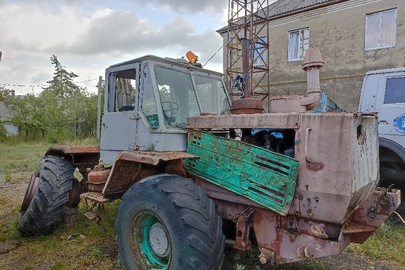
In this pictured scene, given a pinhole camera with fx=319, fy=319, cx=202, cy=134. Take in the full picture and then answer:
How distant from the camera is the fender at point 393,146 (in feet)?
16.7

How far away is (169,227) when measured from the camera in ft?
9.16

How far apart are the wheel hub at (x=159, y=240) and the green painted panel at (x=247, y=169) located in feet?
2.22

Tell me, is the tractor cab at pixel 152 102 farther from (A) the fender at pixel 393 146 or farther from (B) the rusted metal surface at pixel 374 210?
(A) the fender at pixel 393 146

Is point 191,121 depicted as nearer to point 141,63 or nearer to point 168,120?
point 168,120

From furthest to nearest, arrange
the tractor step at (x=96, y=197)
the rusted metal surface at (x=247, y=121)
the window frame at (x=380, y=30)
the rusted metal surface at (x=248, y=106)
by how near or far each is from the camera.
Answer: the window frame at (x=380, y=30) < the tractor step at (x=96, y=197) < the rusted metal surface at (x=248, y=106) < the rusted metal surface at (x=247, y=121)

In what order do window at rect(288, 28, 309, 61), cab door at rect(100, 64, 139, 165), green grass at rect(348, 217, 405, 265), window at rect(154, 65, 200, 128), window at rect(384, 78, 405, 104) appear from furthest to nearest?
window at rect(288, 28, 309, 61)
window at rect(384, 78, 405, 104)
green grass at rect(348, 217, 405, 265)
cab door at rect(100, 64, 139, 165)
window at rect(154, 65, 200, 128)

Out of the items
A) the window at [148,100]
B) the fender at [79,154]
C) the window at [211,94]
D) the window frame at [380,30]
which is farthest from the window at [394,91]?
the window frame at [380,30]

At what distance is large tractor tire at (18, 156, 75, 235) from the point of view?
417 cm

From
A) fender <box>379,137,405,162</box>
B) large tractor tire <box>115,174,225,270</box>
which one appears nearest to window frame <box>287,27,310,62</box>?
fender <box>379,137,405,162</box>

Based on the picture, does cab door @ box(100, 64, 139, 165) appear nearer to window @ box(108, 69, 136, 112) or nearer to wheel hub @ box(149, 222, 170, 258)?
window @ box(108, 69, 136, 112)

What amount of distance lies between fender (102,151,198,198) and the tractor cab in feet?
0.73

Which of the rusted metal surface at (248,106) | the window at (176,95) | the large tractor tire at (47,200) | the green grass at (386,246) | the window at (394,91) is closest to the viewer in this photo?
the rusted metal surface at (248,106)

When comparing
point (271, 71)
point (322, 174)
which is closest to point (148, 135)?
point (322, 174)

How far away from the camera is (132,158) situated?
327 cm
